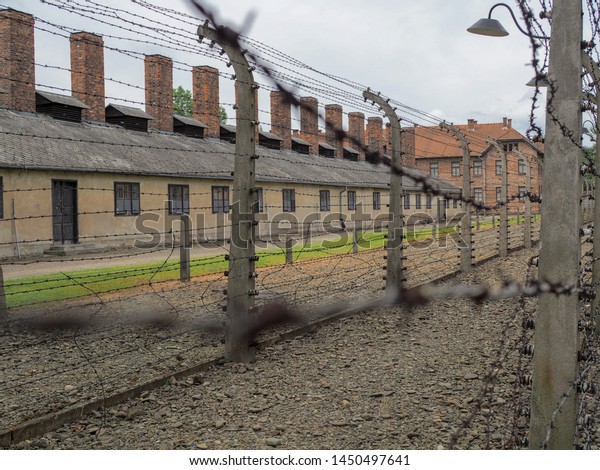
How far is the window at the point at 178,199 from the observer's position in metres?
21.9

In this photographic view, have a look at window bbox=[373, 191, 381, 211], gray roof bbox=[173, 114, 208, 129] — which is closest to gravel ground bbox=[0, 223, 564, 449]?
gray roof bbox=[173, 114, 208, 129]

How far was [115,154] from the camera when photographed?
20516mm

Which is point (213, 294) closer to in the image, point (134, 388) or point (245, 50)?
point (134, 388)

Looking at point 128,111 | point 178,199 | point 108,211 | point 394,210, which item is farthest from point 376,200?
point 394,210

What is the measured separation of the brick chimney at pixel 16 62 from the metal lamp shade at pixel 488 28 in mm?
17330

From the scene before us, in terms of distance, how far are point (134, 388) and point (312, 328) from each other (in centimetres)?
281

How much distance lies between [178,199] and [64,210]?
4.18 meters

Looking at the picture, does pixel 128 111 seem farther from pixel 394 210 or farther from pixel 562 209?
pixel 562 209

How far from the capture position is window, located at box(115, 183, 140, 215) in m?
20.1

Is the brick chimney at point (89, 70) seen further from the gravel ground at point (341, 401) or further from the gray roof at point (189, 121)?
the gravel ground at point (341, 401)

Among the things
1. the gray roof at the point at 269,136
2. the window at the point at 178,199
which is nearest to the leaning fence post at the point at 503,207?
the window at the point at 178,199

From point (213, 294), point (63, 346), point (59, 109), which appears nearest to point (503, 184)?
point (213, 294)

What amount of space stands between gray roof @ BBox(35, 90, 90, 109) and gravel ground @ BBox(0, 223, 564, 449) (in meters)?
15.7

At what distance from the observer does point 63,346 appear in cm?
673
